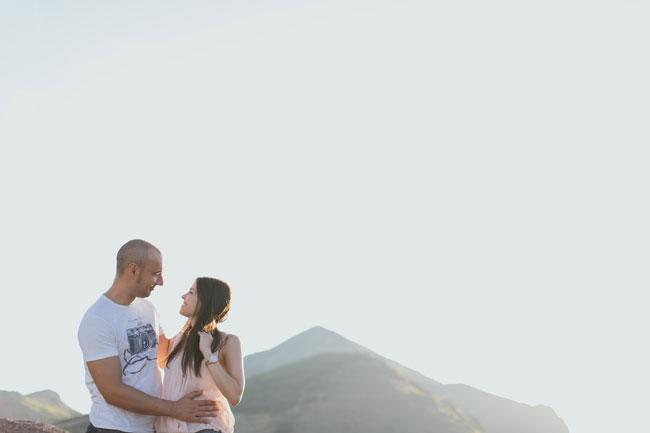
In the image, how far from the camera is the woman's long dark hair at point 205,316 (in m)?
7.54

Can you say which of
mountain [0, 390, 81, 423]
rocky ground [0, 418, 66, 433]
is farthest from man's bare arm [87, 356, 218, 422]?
mountain [0, 390, 81, 423]

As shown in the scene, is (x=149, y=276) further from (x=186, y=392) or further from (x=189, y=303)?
(x=186, y=392)

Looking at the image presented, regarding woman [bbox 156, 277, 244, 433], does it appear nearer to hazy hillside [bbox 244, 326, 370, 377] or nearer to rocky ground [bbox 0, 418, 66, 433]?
rocky ground [bbox 0, 418, 66, 433]

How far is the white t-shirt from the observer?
7188 millimetres

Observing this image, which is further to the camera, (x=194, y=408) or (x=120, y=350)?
(x=194, y=408)

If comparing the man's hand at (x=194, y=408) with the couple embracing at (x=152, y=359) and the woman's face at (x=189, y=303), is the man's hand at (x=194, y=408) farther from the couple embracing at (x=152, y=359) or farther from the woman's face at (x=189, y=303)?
the woman's face at (x=189, y=303)

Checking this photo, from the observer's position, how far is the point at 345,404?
64.8 m

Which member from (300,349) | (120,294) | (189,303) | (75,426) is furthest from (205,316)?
(300,349)

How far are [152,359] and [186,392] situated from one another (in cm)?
42

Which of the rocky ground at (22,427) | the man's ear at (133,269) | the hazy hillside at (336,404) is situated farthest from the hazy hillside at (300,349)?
the man's ear at (133,269)

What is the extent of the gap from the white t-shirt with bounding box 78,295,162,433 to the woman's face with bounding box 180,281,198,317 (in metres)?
0.38

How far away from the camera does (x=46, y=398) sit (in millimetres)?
108375

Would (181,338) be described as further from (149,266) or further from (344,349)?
(344,349)

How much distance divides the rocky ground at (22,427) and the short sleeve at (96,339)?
13937mm
